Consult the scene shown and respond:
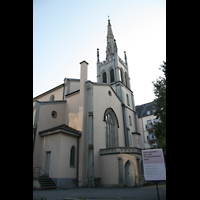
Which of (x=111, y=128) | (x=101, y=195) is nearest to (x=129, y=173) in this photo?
(x=111, y=128)

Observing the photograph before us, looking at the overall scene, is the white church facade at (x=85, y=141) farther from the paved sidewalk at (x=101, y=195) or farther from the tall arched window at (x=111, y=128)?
the paved sidewalk at (x=101, y=195)

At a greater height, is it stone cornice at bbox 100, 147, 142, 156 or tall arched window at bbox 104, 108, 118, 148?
tall arched window at bbox 104, 108, 118, 148

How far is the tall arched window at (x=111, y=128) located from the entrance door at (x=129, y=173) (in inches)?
153

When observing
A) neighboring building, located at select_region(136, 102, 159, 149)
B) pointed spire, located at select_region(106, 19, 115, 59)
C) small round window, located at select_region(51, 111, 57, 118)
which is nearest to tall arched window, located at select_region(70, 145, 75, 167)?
small round window, located at select_region(51, 111, 57, 118)

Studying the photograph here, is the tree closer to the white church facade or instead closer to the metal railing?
the white church facade

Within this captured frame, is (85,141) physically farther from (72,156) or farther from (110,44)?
(110,44)

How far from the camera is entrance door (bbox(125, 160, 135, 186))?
16.2 metres

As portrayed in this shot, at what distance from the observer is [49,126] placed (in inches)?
741

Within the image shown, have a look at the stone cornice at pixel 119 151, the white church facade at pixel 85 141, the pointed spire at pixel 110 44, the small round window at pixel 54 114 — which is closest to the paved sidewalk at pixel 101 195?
the white church facade at pixel 85 141

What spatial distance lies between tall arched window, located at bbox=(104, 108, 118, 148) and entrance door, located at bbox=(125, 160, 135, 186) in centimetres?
388

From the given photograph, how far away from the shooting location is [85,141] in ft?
56.6
